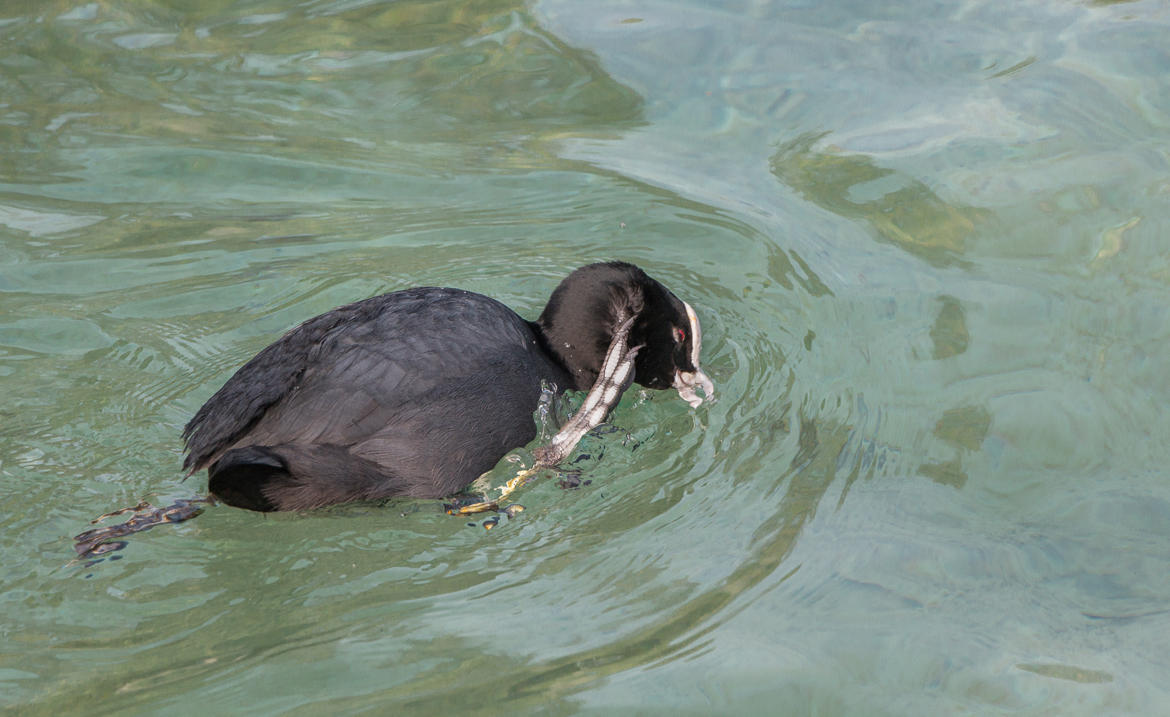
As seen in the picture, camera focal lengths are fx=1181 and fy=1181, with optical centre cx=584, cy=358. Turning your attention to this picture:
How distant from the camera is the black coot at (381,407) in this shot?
12.1 ft

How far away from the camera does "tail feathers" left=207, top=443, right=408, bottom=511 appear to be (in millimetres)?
3588

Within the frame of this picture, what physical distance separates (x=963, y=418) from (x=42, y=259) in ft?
13.3

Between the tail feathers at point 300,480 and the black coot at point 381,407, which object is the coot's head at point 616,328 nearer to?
the black coot at point 381,407

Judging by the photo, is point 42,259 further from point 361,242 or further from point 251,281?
point 361,242

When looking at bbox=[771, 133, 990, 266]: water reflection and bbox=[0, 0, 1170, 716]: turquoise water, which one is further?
bbox=[771, 133, 990, 266]: water reflection

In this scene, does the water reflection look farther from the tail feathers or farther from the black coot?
the tail feathers

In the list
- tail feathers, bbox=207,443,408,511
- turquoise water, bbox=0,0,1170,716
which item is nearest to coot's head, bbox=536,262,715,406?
turquoise water, bbox=0,0,1170,716

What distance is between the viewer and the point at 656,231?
5766 millimetres

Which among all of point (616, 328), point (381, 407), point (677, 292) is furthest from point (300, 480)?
point (677, 292)

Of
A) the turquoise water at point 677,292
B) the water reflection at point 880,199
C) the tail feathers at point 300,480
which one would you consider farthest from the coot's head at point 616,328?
the water reflection at point 880,199

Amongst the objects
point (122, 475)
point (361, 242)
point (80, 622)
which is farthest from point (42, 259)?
point (80, 622)

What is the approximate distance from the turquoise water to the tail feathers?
0.43ft

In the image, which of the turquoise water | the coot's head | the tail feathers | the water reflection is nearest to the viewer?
the turquoise water

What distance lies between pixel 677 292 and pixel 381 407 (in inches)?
77.1
